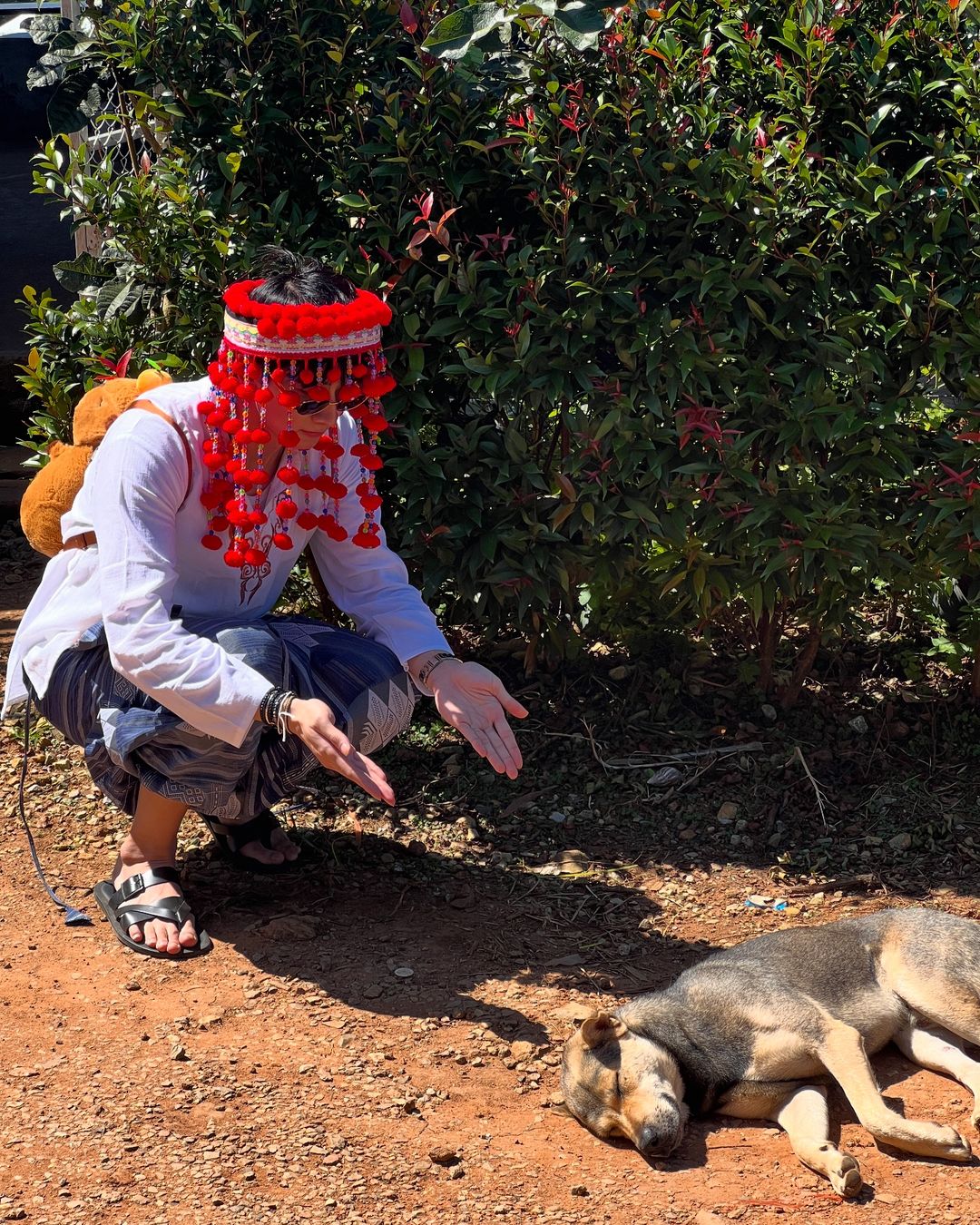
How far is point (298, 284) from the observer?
3.44 m

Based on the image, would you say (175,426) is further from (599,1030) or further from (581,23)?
(599,1030)

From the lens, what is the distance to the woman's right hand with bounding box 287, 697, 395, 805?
3.12 m

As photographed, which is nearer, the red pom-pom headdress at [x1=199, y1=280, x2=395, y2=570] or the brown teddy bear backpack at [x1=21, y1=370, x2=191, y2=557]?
the red pom-pom headdress at [x1=199, y1=280, x2=395, y2=570]

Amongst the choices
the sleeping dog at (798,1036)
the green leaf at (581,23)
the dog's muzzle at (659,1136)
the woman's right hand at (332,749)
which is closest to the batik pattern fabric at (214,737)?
the woman's right hand at (332,749)

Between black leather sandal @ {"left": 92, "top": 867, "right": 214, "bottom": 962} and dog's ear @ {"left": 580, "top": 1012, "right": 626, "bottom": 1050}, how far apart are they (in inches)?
46.3

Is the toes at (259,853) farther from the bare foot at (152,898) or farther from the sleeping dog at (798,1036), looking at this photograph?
the sleeping dog at (798,1036)

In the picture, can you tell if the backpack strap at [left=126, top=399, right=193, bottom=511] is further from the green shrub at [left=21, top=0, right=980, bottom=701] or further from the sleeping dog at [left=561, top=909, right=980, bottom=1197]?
the sleeping dog at [left=561, top=909, right=980, bottom=1197]

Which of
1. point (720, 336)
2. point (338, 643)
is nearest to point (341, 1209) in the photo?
point (338, 643)

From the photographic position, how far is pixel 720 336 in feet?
13.2

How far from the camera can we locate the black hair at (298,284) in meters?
3.41

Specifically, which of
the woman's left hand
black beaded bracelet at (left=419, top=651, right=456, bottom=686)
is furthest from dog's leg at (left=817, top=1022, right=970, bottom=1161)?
black beaded bracelet at (left=419, top=651, right=456, bottom=686)

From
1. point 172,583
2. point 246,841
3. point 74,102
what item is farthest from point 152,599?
point 74,102

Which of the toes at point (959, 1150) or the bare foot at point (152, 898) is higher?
the toes at point (959, 1150)

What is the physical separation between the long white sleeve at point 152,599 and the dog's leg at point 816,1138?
1.54 m
